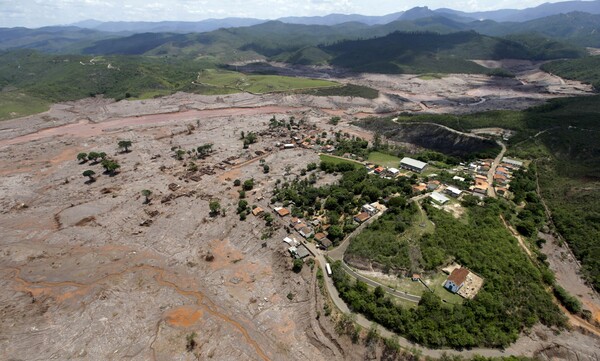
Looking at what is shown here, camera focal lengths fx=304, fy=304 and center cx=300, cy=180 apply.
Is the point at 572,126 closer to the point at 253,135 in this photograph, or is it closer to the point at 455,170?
the point at 455,170

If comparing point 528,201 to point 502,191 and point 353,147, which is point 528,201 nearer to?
point 502,191

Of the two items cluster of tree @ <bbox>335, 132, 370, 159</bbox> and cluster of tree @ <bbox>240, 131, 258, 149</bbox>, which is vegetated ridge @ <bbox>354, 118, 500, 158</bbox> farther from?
cluster of tree @ <bbox>240, 131, 258, 149</bbox>

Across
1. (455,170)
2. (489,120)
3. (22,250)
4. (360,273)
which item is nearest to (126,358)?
(360,273)

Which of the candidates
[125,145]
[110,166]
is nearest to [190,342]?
[110,166]

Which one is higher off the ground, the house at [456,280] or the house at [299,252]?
the house at [456,280]

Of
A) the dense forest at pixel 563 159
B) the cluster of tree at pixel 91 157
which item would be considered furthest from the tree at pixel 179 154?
the dense forest at pixel 563 159

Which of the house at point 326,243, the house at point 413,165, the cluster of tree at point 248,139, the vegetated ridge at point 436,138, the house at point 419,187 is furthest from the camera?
the cluster of tree at point 248,139

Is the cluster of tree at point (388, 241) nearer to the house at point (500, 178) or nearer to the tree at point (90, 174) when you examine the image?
the house at point (500, 178)
